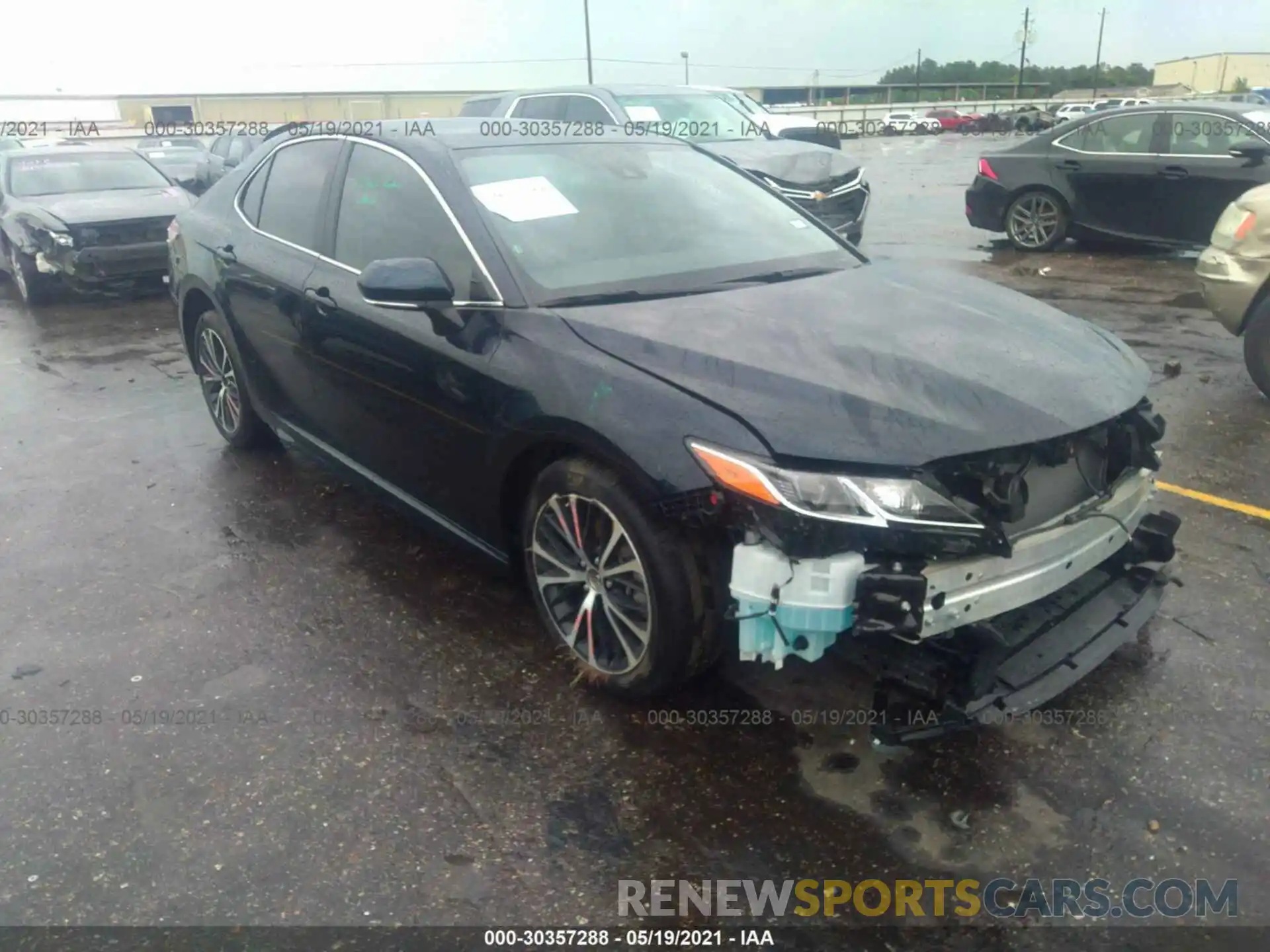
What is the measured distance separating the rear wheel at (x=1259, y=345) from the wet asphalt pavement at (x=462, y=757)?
1.18 meters

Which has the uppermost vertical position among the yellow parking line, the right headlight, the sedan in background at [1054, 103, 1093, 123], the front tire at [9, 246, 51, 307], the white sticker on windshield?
the white sticker on windshield

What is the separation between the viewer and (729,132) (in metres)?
11.0

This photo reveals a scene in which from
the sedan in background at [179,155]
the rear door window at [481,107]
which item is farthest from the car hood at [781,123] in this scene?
the sedan in background at [179,155]

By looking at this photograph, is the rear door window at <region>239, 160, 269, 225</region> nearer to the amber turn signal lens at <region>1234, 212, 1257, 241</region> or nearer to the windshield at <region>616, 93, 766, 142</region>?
the amber turn signal lens at <region>1234, 212, 1257, 241</region>

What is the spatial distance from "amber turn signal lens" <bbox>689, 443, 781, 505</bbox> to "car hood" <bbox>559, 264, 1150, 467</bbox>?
0.31 feet

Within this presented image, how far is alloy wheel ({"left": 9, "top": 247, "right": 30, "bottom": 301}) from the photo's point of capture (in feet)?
34.4

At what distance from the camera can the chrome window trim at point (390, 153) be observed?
338 centimetres

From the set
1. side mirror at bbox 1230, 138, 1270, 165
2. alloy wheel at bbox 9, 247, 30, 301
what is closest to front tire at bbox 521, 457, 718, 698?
side mirror at bbox 1230, 138, 1270, 165

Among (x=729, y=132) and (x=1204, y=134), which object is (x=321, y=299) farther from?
(x=1204, y=134)

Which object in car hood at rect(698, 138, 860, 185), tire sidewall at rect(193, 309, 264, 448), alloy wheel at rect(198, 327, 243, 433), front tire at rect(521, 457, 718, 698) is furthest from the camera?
car hood at rect(698, 138, 860, 185)

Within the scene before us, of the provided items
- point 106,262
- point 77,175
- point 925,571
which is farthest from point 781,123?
point 925,571

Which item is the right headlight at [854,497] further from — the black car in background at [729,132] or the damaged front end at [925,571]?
the black car in background at [729,132]

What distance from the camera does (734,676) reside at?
11.1 feet

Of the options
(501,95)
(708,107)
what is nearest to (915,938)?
(708,107)
